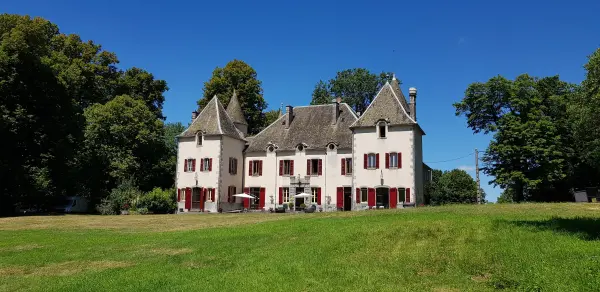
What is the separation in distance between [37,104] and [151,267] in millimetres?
27371

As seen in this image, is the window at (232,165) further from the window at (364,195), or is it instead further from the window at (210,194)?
the window at (364,195)

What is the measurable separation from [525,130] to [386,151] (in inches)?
445

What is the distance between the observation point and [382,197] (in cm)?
3466

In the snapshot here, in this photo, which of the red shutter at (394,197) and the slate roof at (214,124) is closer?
the red shutter at (394,197)

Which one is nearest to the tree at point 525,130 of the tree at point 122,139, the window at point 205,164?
the window at point 205,164

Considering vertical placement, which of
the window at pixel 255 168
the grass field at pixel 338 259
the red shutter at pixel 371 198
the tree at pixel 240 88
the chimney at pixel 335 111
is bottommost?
the grass field at pixel 338 259

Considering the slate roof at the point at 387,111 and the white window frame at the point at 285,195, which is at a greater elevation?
the slate roof at the point at 387,111

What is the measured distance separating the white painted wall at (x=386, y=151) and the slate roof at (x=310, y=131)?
1.78 m

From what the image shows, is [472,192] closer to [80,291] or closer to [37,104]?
[37,104]

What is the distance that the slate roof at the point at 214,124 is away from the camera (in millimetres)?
39281

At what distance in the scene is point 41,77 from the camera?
33.0 metres

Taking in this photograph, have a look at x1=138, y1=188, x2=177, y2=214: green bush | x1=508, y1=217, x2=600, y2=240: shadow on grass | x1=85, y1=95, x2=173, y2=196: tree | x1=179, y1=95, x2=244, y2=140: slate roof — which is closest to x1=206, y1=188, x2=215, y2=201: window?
x1=138, y1=188, x2=177, y2=214: green bush

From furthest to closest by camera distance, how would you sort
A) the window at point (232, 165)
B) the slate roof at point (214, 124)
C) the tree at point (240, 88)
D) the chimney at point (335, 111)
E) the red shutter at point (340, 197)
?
the tree at point (240, 88) → the window at point (232, 165) → the chimney at point (335, 111) → the slate roof at point (214, 124) → the red shutter at point (340, 197)

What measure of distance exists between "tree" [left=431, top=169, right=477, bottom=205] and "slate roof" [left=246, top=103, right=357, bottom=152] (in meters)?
16.4
